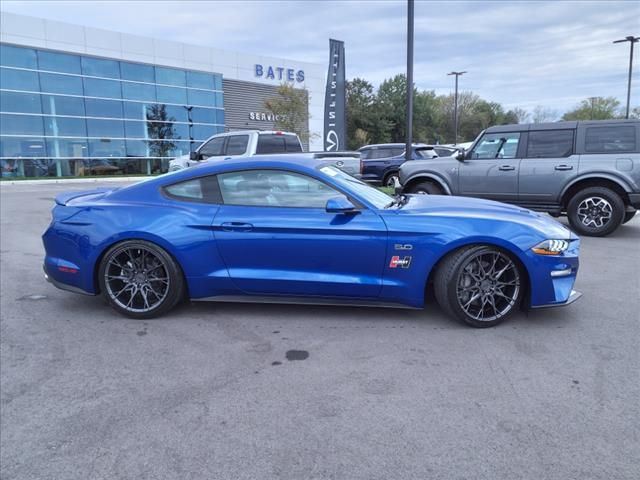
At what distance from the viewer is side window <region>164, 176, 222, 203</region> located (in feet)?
14.1

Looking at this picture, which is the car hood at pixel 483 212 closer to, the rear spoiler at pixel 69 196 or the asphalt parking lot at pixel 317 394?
the asphalt parking lot at pixel 317 394

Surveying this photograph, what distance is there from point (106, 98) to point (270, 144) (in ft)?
69.4

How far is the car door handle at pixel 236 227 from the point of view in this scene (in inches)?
162

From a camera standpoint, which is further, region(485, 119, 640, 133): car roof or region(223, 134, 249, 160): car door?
region(223, 134, 249, 160): car door

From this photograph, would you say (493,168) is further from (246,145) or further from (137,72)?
(137,72)

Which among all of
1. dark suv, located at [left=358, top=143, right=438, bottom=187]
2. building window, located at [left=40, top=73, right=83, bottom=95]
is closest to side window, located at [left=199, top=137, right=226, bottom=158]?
dark suv, located at [left=358, top=143, right=438, bottom=187]

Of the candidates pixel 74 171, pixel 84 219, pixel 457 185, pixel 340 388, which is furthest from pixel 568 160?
pixel 74 171

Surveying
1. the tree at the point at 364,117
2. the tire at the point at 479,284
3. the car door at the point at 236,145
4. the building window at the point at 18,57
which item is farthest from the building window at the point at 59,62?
the tree at the point at 364,117

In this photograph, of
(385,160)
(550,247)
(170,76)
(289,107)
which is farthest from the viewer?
(289,107)

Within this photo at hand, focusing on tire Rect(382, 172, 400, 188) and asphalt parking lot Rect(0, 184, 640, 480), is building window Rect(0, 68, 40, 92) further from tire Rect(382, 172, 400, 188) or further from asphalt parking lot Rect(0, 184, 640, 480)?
asphalt parking lot Rect(0, 184, 640, 480)

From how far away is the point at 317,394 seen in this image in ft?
9.84

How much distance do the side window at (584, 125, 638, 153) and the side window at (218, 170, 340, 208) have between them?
6285 mm

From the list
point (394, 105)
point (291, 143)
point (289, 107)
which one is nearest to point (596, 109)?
point (394, 105)

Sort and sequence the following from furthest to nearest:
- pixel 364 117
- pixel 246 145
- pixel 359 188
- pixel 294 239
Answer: pixel 364 117 → pixel 246 145 → pixel 359 188 → pixel 294 239
